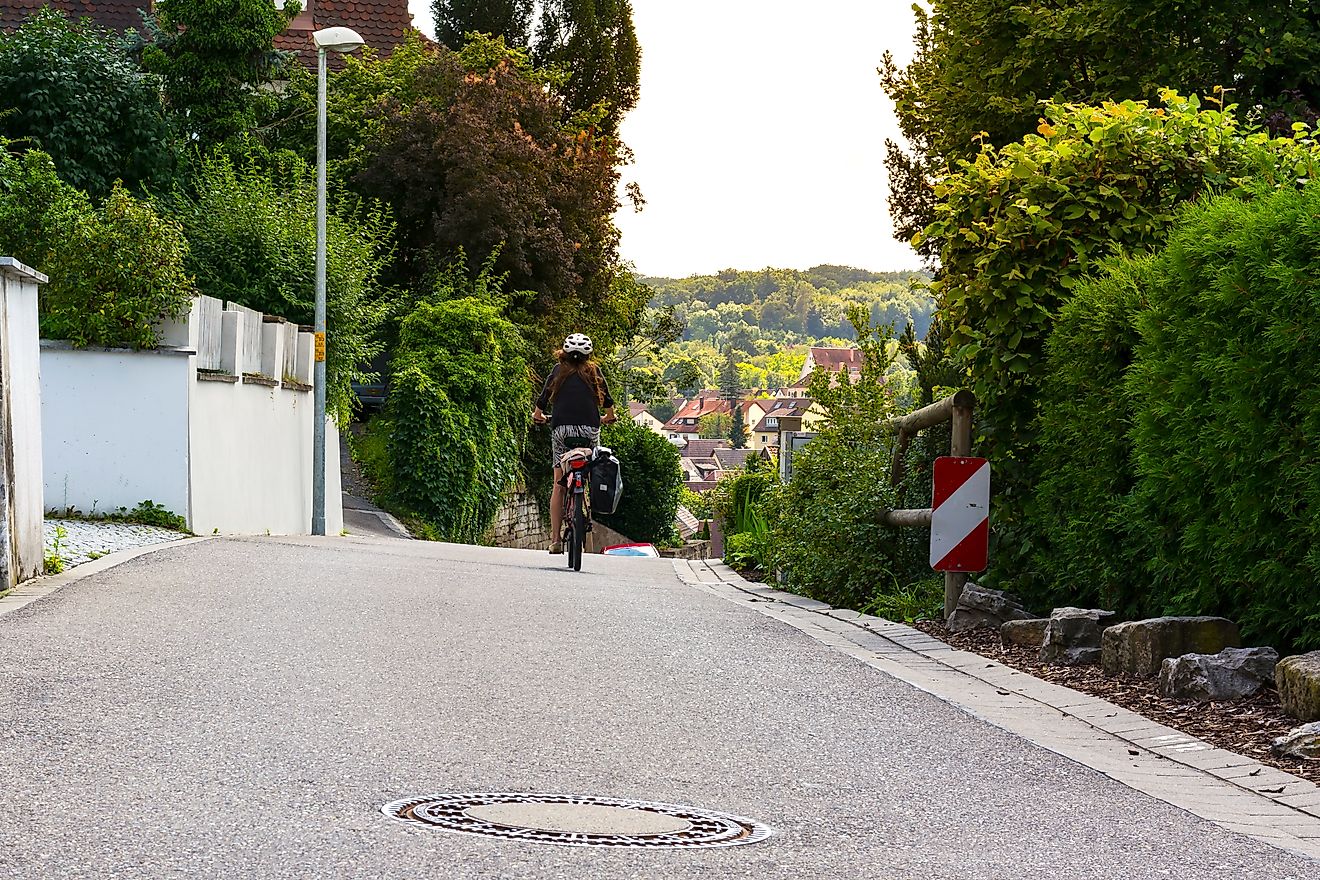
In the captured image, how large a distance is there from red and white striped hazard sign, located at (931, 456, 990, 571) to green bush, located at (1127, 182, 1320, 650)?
178cm

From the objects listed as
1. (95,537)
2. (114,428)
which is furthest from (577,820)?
(114,428)

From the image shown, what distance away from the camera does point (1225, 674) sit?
23.2 ft

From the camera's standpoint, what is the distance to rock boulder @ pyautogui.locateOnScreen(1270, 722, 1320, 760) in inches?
237

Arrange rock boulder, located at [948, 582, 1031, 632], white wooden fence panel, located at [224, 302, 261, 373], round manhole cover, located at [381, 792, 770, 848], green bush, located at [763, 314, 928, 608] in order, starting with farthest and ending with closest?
white wooden fence panel, located at [224, 302, 261, 373]
green bush, located at [763, 314, 928, 608]
rock boulder, located at [948, 582, 1031, 632]
round manhole cover, located at [381, 792, 770, 848]

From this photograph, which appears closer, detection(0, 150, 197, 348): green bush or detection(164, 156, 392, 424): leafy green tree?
detection(0, 150, 197, 348): green bush

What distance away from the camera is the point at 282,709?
6.45m

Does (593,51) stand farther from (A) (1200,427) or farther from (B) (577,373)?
(A) (1200,427)

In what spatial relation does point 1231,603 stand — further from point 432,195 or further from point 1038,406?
point 432,195

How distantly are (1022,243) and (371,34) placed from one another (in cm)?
4157

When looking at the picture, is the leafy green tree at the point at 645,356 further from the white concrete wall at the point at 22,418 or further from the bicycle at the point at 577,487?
the white concrete wall at the point at 22,418

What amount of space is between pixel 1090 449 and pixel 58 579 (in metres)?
6.52

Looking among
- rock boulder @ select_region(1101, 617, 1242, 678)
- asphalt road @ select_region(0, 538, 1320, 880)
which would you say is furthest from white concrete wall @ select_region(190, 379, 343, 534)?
rock boulder @ select_region(1101, 617, 1242, 678)

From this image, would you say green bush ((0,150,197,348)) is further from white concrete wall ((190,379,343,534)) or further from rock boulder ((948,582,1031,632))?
rock boulder ((948,582,1031,632))

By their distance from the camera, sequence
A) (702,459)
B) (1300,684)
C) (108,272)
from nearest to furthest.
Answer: (1300,684) < (108,272) < (702,459)
